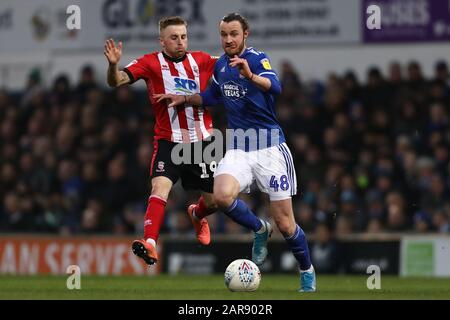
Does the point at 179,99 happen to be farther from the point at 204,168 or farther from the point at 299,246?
the point at 299,246

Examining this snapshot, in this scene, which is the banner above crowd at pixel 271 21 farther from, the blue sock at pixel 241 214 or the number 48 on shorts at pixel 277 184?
the number 48 on shorts at pixel 277 184

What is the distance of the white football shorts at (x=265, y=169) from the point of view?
10.5 m

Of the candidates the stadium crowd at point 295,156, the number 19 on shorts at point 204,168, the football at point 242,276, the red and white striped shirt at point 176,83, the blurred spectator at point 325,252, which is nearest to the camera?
the football at point 242,276

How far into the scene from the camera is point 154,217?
36.2 ft

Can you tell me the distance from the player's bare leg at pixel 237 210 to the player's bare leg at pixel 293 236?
304 millimetres

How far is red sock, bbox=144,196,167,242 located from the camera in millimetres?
10938

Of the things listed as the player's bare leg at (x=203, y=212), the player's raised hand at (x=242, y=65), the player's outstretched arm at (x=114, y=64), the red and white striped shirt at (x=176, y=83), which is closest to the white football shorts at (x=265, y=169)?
the player's raised hand at (x=242, y=65)

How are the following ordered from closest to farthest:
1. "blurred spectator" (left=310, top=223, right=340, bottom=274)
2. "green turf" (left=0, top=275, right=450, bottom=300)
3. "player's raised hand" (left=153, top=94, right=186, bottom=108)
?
"green turf" (left=0, top=275, right=450, bottom=300) < "player's raised hand" (left=153, top=94, right=186, bottom=108) < "blurred spectator" (left=310, top=223, right=340, bottom=274)

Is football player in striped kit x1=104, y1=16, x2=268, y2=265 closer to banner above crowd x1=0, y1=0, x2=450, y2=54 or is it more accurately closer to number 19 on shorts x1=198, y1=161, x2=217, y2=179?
number 19 on shorts x1=198, y1=161, x2=217, y2=179

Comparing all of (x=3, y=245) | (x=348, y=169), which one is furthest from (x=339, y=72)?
(x=3, y=245)

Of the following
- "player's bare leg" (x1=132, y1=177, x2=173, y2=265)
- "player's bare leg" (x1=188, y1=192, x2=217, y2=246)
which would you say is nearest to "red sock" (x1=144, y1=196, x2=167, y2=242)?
"player's bare leg" (x1=132, y1=177, x2=173, y2=265)

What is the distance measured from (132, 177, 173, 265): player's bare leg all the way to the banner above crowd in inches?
296

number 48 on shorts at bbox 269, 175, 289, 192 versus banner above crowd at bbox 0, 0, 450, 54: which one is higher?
banner above crowd at bbox 0, 0, 450, 54
